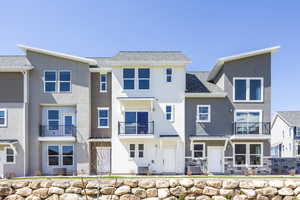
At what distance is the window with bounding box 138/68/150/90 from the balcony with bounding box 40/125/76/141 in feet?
22.0

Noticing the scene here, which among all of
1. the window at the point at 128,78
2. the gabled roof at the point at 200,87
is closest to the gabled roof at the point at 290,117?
the gabled roof at the point at 200,87

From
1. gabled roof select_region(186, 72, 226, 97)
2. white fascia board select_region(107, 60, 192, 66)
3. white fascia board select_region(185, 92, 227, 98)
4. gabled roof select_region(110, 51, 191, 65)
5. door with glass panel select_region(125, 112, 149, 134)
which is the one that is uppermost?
gabled roof select_region(110, 51, 191, 65)

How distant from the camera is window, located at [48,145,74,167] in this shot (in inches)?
643

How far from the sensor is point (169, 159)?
16.1 meters

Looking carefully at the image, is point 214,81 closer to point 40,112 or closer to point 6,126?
point 40,112

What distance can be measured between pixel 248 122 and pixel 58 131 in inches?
625

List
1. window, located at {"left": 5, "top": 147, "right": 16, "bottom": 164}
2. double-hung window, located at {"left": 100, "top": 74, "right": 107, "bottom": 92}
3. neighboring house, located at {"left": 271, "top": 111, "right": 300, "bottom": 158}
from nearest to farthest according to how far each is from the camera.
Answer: window, located at {"left": 5, "top": 147, "right": 16, "bottom": 164}
double-hung window, located at {"left": 100, "top": 74, "right": 107, "bottom": 92}
neighboring house, located at {"left": 271, "top": 111, "right": 300, "bottom": 158}

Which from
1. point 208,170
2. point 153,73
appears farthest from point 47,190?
point 208,170

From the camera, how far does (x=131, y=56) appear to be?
56.2ft

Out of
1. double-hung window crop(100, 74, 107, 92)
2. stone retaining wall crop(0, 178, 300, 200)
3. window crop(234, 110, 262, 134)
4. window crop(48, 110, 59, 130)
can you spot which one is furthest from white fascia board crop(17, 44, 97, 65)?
window crop(234, 110, 262, 134)

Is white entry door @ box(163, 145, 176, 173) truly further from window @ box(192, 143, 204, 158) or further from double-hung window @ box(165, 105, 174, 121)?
double-hung window @ box(165, 105, 174, 121)

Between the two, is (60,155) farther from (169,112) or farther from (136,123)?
(169,112)

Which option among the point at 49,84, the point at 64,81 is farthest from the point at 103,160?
the point at 49,84

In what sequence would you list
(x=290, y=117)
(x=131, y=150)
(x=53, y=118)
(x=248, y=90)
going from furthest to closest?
(x=290, y=117)
(x=53, y=118)
(x=248, y=90)
(x=131, y=150)
